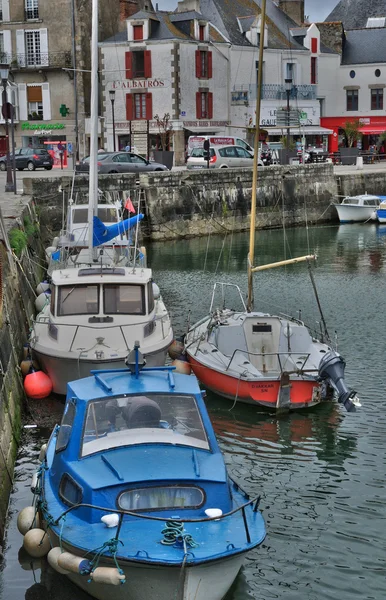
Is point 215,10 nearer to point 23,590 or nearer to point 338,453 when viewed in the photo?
point 338,453

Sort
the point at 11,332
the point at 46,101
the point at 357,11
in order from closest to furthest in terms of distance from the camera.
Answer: the point at 11,332 → the point at 46,101 → the point at 357,11

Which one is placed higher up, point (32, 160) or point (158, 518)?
point (32, 160)

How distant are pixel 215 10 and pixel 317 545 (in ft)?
158

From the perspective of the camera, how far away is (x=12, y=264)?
18906 mm

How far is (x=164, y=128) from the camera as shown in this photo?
5044 cm

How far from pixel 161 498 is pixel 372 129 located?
179 ft

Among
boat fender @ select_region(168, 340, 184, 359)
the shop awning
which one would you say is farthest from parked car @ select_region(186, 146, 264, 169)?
boat fender @ select_region(168, 340, 184, 359)

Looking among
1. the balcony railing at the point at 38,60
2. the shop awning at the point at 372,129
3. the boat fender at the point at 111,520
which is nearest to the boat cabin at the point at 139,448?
the boat fender at the point at 111,520

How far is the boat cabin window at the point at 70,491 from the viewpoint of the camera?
9242 millimetres

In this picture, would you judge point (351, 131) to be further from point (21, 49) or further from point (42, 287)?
point (42, 287)

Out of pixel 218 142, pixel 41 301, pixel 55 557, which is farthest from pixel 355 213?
pixel 55 557

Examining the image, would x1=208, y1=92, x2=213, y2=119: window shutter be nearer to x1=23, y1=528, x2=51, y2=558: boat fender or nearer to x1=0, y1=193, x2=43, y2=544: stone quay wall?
x1=0, y1=193, x2=43, y2=544: stone quay wall

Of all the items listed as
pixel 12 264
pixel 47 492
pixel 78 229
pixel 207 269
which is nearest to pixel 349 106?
pixel 207 269

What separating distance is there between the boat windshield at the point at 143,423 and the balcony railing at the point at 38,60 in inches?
1762
